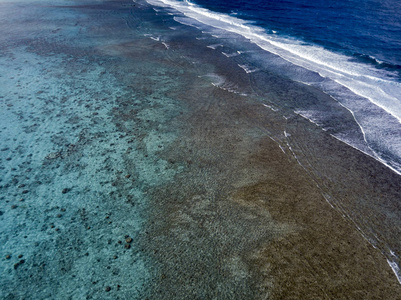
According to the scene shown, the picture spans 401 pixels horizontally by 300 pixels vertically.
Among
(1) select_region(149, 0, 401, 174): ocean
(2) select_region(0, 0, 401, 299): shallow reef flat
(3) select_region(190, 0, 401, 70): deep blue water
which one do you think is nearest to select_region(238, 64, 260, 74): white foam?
(1) select_region(149, 0, 401, 174): ocean

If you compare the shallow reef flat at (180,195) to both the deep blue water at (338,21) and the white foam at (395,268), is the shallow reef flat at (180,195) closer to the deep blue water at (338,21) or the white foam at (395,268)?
the white foam at (395,268)

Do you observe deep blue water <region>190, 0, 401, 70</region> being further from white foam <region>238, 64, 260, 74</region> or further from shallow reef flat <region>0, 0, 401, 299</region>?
shallow reef flat <region>0, 0, 401, 299</region>

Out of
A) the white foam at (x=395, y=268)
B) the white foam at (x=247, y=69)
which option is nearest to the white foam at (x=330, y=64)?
the white foam at (x=247, y=69)

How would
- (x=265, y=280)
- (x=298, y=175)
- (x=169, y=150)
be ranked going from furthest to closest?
1. (x=169, y=150)
2. (x=298, y=175)
3. (x=265, y=280)

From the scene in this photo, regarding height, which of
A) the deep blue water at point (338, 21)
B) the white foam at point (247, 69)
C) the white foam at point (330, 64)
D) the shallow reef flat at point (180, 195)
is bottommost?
the shallow reef flat at point (180, 195)

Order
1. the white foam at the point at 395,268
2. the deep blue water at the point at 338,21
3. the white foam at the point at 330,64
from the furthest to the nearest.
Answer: the deep blue water at the point at 338,21 → the white foam at the point at 330,64 → the white foam at the point at 395,268

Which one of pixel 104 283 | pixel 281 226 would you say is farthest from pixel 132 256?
pixel 281 226

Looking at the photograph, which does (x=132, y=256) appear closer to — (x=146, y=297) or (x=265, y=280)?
(x=146, y=297)
